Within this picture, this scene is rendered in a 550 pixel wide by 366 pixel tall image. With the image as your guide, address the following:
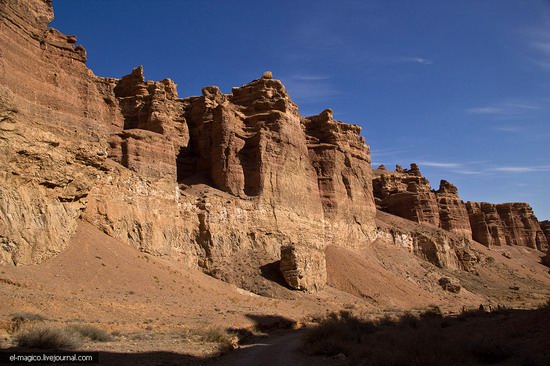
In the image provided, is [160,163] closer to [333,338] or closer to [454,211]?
[333,338]

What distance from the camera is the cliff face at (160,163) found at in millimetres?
23797

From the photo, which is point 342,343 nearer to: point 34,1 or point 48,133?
point 48,133

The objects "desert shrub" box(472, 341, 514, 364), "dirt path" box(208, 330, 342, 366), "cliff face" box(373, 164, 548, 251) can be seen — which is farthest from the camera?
"cliff face" box(373, 164, 548, 251)

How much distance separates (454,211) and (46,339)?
256ft

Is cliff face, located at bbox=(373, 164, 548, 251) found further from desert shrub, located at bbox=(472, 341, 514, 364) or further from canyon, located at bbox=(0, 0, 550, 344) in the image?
desert shrub, located at bbox=(472, 341, 514, 364)

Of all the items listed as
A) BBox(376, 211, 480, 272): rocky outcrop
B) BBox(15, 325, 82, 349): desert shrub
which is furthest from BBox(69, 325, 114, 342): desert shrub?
BBox(376, 211, 480, 272): rocky outcrop

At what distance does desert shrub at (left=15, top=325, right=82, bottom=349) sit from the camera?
41.3 ft

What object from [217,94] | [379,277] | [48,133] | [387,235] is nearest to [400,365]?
[48,133]

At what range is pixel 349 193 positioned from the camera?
5662 centimetres

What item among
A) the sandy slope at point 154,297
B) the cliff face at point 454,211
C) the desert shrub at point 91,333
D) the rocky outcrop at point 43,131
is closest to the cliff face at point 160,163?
the rocky outcrop at point 43,131

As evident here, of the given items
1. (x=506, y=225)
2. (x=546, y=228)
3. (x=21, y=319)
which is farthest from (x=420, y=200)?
(x=21, y=319)

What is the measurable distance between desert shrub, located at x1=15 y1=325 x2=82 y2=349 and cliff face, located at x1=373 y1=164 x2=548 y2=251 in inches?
2556

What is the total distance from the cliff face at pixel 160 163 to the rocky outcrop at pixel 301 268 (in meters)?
3.43

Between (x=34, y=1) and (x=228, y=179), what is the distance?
2069 cm
